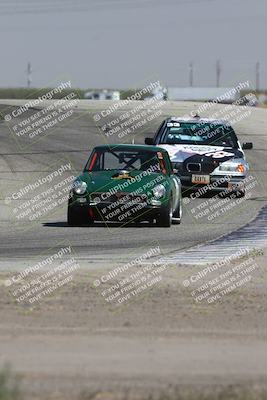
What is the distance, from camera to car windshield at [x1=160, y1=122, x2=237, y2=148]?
24906mm

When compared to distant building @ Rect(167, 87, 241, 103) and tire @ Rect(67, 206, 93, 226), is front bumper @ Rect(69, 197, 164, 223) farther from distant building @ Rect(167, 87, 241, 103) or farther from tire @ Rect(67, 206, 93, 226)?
distant building @ Rect(167, 87, 241, 103)

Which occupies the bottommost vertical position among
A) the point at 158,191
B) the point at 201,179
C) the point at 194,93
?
the point at 194,93

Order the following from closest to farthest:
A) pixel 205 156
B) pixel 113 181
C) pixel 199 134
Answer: pixel 113 181 → pixel 205 156 → pixel 199 134

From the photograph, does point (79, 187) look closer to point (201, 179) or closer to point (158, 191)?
point (158, 191)

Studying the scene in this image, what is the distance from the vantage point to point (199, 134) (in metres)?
25.2

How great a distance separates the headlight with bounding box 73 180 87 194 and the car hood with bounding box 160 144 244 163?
20.7 ft

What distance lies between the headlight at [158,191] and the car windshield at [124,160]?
2.25 ft

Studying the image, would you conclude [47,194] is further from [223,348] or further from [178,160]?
[223,348]

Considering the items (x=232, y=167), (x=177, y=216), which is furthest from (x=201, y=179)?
(x=177, y=216)

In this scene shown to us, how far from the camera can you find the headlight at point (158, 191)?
1805 cm

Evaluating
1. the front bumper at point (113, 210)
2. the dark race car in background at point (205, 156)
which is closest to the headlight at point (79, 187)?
the front bumper at point (113, 210)

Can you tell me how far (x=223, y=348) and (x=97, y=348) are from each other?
91cm

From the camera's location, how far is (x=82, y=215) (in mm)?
17875

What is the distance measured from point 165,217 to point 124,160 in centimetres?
136
